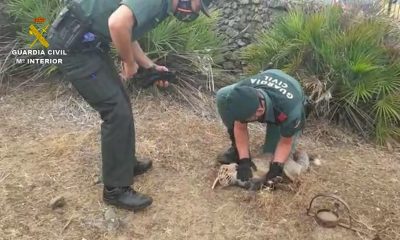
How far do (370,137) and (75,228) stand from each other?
8.67 ft

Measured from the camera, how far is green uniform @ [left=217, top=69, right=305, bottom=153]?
10.2 feet

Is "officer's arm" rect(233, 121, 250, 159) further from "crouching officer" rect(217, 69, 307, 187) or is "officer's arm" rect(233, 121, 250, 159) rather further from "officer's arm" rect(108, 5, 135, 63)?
"officer's arm" rect(108, 5, 135, 63)

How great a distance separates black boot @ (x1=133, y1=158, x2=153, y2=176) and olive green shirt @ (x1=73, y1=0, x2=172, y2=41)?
3.18 feet

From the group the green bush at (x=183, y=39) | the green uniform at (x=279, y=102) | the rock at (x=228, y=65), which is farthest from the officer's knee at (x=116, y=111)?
the rock at (x=228, y=65)

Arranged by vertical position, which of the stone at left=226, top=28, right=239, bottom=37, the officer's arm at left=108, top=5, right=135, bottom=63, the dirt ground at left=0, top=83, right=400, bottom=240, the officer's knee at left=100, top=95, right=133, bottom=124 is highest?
the officer's arm at left=108, top=5, right=135, bottom=63

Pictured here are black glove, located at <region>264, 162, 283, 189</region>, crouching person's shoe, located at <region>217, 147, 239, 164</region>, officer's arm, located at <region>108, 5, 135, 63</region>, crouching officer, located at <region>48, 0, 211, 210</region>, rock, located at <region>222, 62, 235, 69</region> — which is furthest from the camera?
rock, located at <region>222, 62, 235, 69</region>

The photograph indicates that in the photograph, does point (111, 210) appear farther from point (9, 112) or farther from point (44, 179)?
point (9, 112)

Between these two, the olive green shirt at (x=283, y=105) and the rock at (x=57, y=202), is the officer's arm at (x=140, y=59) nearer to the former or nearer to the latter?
the olive green shirt at (x=283, y=105)

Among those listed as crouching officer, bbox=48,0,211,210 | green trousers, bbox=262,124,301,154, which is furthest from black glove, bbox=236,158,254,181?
crouching officer, bbox=48,0,211,210

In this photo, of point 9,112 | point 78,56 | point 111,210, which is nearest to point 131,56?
point 78,56

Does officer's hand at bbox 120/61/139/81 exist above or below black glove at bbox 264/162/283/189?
above

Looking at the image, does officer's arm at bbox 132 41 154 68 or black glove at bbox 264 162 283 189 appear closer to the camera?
officer's arm at bbox 132 41 154 68

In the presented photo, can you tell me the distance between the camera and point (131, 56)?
106 inches

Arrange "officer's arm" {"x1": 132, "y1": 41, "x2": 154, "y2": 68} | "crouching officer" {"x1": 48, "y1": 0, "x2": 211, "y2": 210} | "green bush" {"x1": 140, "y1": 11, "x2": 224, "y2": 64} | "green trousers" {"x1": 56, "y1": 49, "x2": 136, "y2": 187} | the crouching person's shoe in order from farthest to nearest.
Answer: "green bush" {"x1": 140, "y1": 11, "x2": 224, "y2": 64}, the crouching person's shoe, "officer's arm" {"x1": 132, "y1": 41, "x2": 154, "y2": 68}, "green trousers" {"x1": 56, "y1": 49, "x2": 136, "y2": 187}, "crouching officer" {"x1": 48, "y1": 0, "x2": 211, "y2": 210}
